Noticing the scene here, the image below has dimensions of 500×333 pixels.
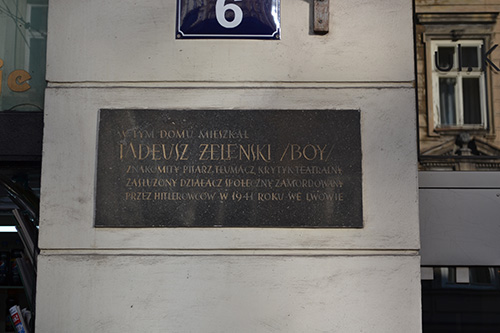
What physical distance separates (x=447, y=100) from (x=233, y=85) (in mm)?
1976

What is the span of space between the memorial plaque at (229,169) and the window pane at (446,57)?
1200 mm

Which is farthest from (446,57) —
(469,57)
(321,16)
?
(321,16)

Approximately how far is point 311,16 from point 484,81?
1.75 meters

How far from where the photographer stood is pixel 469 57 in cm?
512

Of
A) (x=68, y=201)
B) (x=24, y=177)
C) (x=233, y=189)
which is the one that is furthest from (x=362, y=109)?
(x=24, y=177)

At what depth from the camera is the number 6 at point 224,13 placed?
465cm

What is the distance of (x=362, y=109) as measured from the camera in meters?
4.53

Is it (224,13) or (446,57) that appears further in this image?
(446,57)

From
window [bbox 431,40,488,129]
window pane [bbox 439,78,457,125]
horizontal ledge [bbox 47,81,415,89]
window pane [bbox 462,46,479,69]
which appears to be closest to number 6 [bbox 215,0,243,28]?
horizontal ledge [bbox 47,81,415,89]

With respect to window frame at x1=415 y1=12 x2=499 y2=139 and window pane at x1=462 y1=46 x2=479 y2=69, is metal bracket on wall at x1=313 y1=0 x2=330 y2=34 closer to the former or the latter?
window frame at x1=415 y1=12 x2=499 y2=139

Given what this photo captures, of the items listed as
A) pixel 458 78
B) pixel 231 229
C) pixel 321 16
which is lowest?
pixel 231 229

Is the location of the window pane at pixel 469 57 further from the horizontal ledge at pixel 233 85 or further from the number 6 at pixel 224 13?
the number 6 at pixel 224 13

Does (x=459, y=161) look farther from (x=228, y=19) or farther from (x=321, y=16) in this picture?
(x=228, y=19)

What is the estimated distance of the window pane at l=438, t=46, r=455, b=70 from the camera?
202 inches
